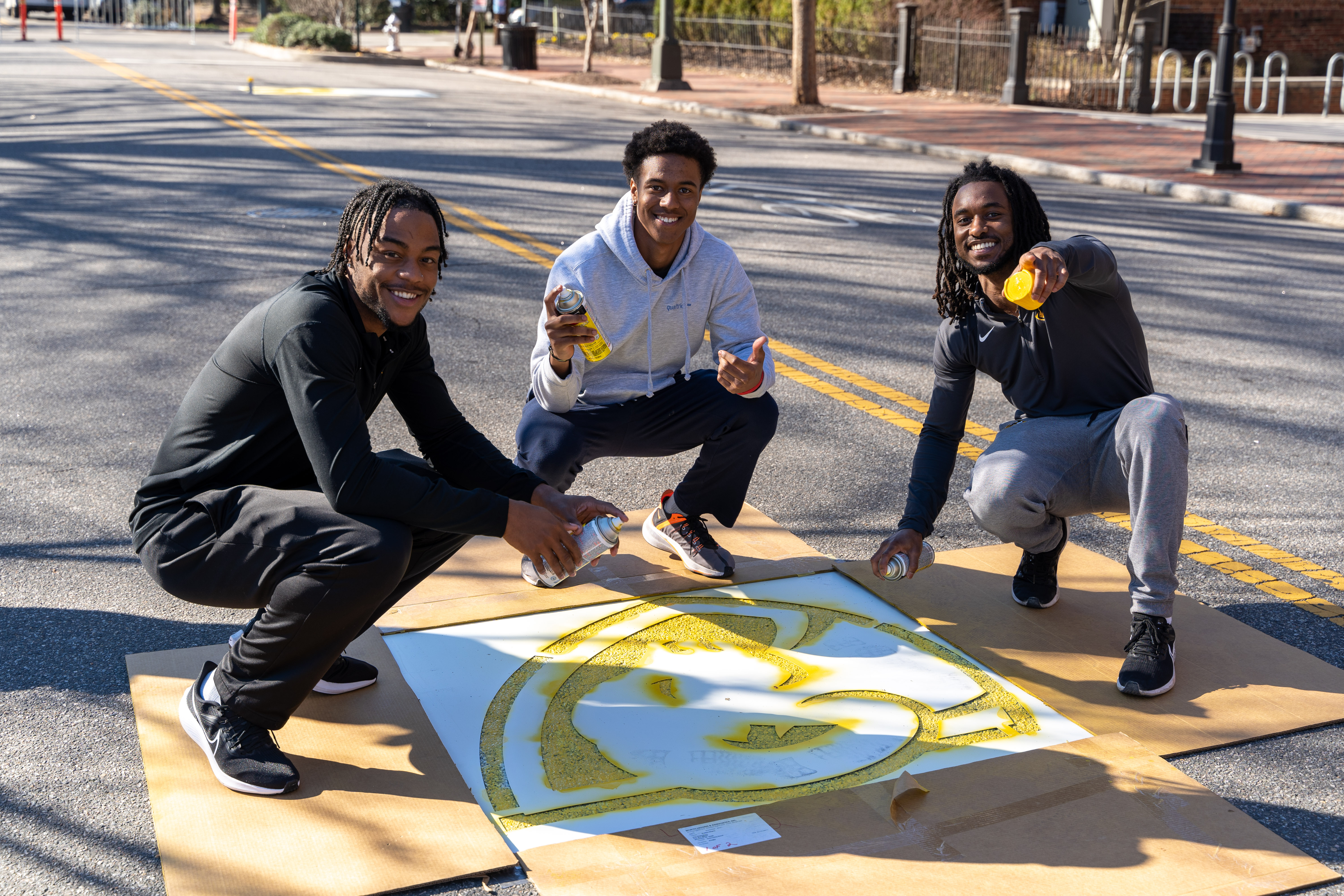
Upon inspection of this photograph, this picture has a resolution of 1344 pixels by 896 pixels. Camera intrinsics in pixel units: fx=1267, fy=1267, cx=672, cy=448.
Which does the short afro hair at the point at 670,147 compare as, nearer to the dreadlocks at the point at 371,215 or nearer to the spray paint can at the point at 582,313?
the spray paint can at the point at 582,313

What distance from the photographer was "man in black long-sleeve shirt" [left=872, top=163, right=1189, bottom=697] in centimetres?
336

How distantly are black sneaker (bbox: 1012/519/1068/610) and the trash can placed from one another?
26.9 metres

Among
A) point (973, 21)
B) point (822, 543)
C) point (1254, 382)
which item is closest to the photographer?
point (822, 543)

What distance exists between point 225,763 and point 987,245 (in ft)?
7.86

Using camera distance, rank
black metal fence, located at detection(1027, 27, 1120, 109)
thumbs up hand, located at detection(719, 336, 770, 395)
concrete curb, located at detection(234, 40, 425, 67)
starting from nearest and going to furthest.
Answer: thumbs up hand, located at detection(719, 336, 770, 395) < black metal fence, located at detection(1027, 27, 1120, 109) < concrete curb, located at detection(234, 40, 425, 67)

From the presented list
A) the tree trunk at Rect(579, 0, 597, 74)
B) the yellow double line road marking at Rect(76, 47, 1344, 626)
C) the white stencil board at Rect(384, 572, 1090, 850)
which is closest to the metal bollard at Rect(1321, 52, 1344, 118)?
the tree trunk at Rect(579, 0, 597, 74)

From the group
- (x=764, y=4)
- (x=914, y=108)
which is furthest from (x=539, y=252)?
(x=764, y=4)

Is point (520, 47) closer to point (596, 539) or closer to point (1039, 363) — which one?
point (1039, 363)

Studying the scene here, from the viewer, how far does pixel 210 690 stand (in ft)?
9.94

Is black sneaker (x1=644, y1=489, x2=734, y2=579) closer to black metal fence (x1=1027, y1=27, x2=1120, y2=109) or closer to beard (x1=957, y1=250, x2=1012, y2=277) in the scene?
beard (x1=957, y1=250, x2=1012, y2=277)

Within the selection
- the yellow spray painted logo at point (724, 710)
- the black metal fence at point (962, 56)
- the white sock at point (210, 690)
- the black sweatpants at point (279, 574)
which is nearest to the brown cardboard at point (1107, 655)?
the yellow spray painted logo at point (724, 710)

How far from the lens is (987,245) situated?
3564 millimetres

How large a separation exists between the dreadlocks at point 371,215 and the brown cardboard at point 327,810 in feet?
3.74

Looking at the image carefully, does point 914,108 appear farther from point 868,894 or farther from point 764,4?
point 868,894
